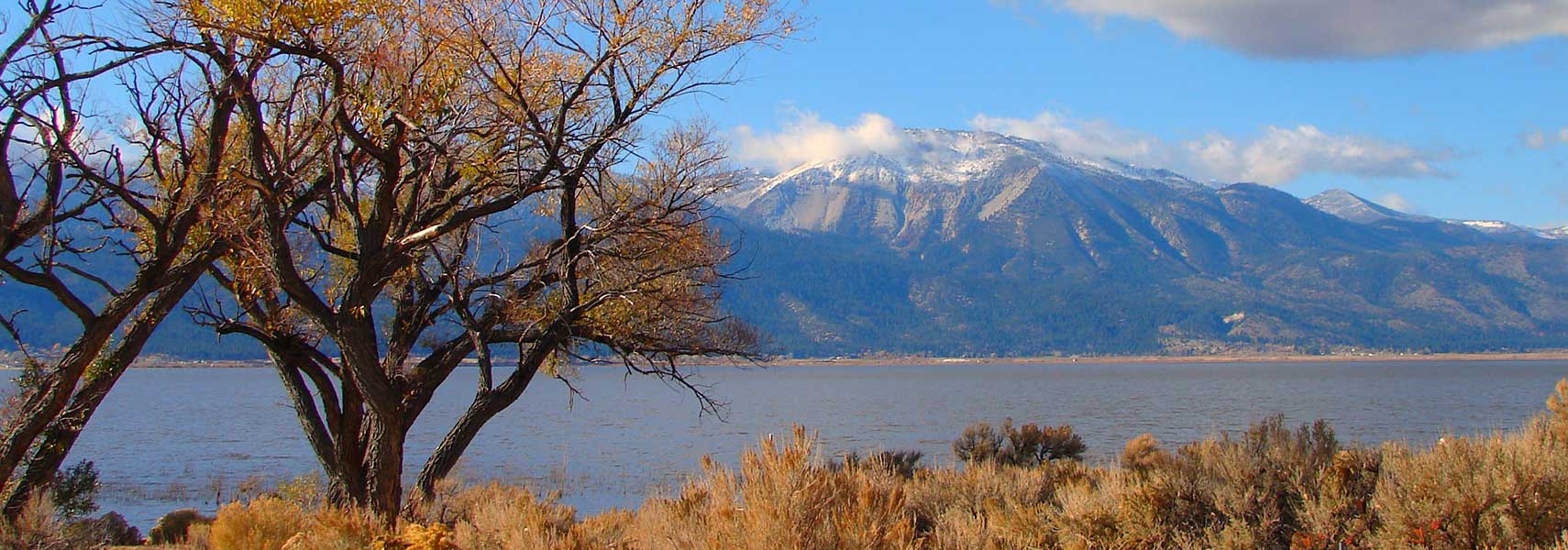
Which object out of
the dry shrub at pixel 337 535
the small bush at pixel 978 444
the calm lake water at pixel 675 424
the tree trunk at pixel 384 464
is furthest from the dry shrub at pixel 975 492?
the small bush at pixel 978 444

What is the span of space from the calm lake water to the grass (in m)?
2.37

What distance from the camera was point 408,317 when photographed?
1327 cm

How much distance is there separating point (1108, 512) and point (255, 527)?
22.3ft

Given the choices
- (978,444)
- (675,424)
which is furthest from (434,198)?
(675,424)

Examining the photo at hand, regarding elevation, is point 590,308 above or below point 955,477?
above

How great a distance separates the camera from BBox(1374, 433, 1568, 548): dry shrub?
8.38 metres

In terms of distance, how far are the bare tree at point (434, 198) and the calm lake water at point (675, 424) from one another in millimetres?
2273

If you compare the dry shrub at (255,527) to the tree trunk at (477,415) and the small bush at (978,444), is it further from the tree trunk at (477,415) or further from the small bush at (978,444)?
Answer: the small bush at (978,444)

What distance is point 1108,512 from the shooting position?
9.80 metres

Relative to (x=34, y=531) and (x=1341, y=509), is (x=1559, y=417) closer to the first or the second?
(x=1341, y=509)

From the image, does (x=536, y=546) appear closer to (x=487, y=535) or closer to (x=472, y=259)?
(x=487, y=535)

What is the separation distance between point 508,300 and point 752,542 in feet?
21.3

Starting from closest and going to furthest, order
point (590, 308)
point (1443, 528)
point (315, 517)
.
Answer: point (1443, 528) < point (315, 517) < point (590, 308)

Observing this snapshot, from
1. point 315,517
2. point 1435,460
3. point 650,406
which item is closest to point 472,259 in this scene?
point 315,517
